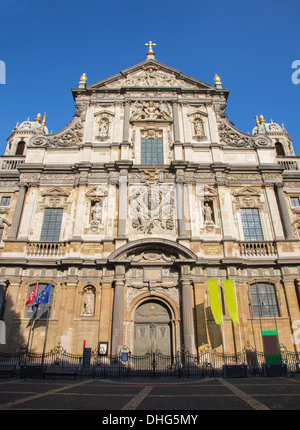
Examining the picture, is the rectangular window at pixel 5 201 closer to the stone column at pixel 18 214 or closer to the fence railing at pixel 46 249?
the stone column at pixel 18 214

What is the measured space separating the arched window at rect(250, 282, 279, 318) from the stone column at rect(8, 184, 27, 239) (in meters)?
14.0

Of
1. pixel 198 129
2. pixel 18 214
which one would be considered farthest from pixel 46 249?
pixel 198 129

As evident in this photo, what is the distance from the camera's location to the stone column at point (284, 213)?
1812cm

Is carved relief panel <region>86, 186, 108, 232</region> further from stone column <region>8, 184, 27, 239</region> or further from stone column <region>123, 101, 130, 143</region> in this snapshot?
stone column <region>123, 101, 130, 143</region>

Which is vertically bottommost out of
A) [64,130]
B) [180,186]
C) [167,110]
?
[180,186]

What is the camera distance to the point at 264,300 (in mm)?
16781

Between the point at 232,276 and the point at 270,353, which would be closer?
the point at 270,353

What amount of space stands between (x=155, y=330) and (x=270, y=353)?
5926 mm

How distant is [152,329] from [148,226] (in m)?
5.78

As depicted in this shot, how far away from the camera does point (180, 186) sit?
768 inches

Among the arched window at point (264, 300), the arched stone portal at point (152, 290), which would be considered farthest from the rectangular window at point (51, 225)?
the arched window at point (264, 300)
